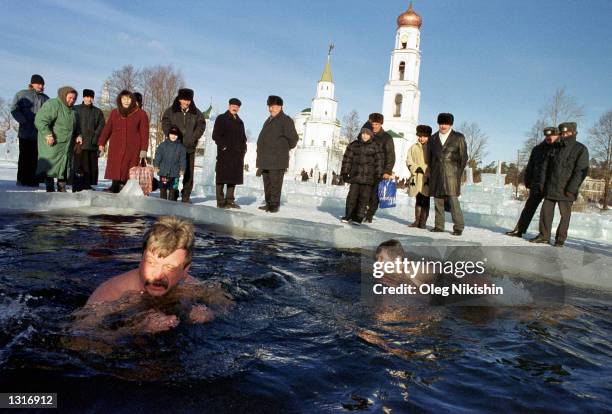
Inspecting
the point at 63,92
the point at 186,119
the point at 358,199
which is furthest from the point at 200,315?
the point at 63,92

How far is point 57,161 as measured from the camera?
25.5 ft

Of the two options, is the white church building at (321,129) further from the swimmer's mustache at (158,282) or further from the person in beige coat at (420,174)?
the swimmer's mustache at (158,282)

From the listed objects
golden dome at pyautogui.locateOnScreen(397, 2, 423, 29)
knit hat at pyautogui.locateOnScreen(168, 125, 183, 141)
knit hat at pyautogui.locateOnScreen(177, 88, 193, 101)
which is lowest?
knit hat at pyautogui.locateOnScreen(168, 125, 183, 141)

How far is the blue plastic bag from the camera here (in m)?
9.05

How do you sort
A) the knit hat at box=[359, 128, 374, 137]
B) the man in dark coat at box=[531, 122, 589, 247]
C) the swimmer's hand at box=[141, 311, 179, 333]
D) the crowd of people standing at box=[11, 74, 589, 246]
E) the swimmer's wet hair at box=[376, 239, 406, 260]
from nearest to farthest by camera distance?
the swimmer's hand at box=[141, 311, 179, 333], the swimmer's wet hair at box=[376, 239, 406, 260], the man in dark coat at box=[531, 122, 589, 247], the crowd of people standing at box=[11, 74, 589, 246], the knit hat at box=[359, 128, 374, 137]

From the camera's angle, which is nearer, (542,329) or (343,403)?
(343,403)

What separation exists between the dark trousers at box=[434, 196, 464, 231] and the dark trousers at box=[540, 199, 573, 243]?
1.16m

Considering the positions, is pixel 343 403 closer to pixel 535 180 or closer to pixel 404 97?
pixel 535 180

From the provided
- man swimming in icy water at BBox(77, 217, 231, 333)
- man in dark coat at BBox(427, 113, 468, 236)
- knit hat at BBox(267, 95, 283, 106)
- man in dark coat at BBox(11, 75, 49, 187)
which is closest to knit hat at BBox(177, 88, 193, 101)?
knit hat at BBox(267, 95, 283, 106)

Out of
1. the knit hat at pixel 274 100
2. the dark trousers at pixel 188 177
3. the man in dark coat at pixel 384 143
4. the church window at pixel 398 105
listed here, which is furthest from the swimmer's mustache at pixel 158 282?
the church window at pixel 398 105

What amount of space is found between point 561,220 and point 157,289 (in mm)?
6107

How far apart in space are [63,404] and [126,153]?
6.75 m

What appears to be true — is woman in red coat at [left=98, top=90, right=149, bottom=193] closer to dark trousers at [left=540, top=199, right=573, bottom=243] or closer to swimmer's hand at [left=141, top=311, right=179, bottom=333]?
swimmer's hand at [left=141, top=311, right=179, bottom=333]

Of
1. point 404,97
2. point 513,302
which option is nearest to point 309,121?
point 404,97
